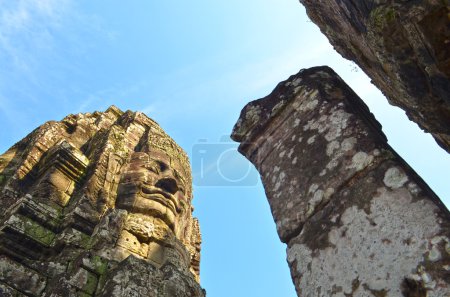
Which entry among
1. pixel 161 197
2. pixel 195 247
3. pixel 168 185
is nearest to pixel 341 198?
pixel 161 197

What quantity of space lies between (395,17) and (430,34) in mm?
243

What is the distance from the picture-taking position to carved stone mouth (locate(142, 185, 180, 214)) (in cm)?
1014

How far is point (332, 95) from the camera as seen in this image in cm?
305

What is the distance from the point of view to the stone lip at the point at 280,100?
3.15 m

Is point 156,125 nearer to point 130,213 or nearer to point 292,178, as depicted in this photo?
point 130,213

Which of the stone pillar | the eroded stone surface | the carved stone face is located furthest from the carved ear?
the eroded stone surface

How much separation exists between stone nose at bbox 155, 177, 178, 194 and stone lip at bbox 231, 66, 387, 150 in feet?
24.6

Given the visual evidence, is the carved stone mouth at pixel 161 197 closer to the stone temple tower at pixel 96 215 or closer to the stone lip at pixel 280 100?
the stone temple tower at pixel 96 215

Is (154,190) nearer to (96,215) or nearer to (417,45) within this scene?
(96,215)

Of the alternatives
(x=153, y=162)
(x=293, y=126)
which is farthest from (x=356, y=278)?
(x=153, y=162)

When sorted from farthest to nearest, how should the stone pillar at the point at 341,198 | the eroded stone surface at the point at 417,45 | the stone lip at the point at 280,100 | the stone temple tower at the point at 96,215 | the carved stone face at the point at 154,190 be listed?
the carved stone face at the point at 154,190 → the stone temple tower at the point at 96,215 → the stone lip at the point at 280,100 → the eroded stone surface at the point at 417,45 → the stone pillar at the point at 341,198

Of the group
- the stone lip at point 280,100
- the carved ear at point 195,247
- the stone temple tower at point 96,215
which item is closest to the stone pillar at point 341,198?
the stone lip at point 280,100

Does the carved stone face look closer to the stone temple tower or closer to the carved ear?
the stone temple tower

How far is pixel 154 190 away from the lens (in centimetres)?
1035
